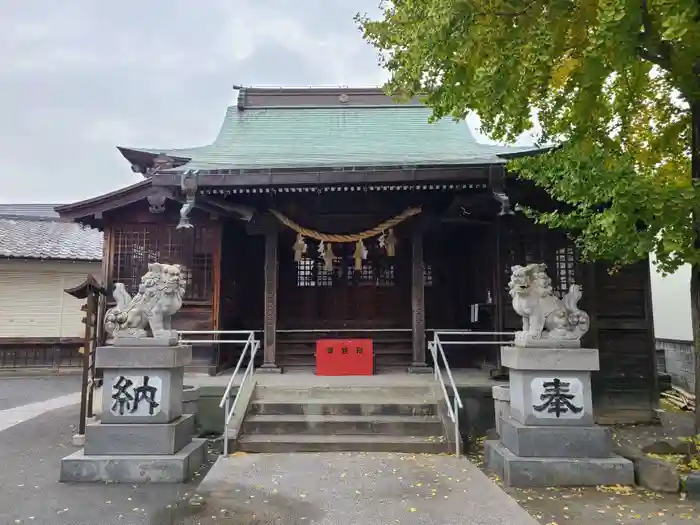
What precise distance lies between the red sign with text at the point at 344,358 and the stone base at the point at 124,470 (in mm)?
4414

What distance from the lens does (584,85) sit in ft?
17.1

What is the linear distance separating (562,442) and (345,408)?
123 inches

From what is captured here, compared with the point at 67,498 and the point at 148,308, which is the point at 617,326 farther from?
the point at 67,498

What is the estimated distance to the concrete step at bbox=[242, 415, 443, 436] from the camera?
6.95m

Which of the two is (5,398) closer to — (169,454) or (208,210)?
(208,210)

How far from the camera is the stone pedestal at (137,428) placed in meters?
5.41

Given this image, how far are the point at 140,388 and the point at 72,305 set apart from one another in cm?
1426

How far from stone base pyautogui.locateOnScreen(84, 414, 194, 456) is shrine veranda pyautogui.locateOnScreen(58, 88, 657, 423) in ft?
13.6

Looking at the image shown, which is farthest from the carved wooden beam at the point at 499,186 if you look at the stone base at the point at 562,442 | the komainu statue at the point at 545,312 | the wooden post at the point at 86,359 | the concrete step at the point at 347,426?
the wooden post at the point at 86,359

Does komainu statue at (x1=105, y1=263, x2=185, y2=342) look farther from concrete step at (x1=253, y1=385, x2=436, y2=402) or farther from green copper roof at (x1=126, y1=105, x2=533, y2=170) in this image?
green copper roof at (x1=126, y1=105, x2=533, y2=170)

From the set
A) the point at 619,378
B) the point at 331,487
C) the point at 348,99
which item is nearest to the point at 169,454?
the point at 331,487

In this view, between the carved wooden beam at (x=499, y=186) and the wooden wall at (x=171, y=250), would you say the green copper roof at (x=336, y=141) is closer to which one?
the carved wooden beam at (x=499, y=186)

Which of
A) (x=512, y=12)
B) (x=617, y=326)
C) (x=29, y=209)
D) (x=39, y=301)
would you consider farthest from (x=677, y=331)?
(x=29, y=209)

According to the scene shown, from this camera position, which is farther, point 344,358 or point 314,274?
point 314,274
